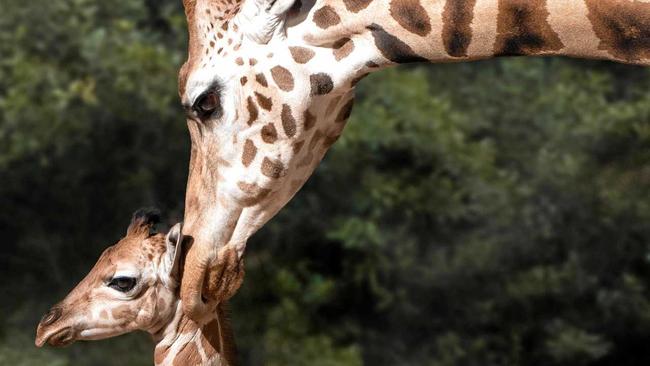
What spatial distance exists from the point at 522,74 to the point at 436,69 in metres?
0.91

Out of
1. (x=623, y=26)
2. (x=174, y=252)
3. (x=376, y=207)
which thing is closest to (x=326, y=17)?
(x=623, y=26)

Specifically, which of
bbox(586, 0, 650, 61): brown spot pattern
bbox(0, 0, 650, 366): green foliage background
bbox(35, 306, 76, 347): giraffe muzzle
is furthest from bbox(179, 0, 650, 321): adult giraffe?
bbox(0, 0, 650, 366): green foliage background

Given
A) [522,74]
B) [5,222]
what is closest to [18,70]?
[5,222]

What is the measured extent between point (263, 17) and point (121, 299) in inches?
47.2

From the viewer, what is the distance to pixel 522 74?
10711 mm

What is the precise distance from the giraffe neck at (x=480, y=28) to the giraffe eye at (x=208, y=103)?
10.9 inches

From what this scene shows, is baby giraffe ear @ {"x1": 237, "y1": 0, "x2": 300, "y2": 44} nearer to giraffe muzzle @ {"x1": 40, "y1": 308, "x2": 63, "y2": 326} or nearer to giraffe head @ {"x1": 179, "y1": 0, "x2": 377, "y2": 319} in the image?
giraffe head @ {"x1": 179, "y1": 0, "x2": 377, "y2": 319}

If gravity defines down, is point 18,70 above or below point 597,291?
above

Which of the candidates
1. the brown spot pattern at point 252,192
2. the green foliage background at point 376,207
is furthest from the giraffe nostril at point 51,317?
the green foliage background at point 376,207

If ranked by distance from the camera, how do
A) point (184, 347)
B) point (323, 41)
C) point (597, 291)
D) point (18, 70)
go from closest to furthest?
point (323, 41) → point (184, 347) → point (18, 70) → point (597, 291)

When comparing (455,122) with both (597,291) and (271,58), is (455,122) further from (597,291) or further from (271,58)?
(271,58)

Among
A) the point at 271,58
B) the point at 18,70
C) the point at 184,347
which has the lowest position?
the point at 18,70

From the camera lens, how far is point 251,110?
338 centimetres

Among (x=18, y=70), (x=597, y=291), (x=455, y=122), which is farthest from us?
(x=455, y=122)
